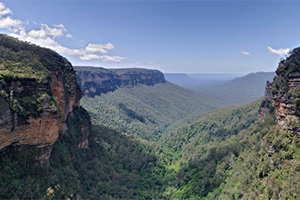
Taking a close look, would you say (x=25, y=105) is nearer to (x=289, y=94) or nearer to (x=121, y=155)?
(x=289, y=94)

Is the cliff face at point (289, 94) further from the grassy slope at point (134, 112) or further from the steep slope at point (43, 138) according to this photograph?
the grassy slope at point (134, 112)

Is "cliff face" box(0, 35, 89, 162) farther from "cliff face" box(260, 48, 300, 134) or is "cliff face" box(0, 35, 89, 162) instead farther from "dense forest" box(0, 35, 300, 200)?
"cliff face" box(260, 48, 300, 134)

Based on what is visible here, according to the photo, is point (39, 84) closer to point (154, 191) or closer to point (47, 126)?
point (47, 126)

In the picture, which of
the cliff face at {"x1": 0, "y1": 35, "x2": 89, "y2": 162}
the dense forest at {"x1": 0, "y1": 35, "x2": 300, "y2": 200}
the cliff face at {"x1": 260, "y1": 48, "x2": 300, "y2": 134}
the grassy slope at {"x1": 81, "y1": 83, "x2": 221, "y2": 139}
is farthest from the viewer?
the grassy slope at {"x1": 81, "y1": 83, "x2": 221, "y2": 139}

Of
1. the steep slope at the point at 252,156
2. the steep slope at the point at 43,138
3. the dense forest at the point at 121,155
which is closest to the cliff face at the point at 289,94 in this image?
the steep slope at the point at 252,156

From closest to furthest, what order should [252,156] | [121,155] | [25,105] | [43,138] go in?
[25,105] → [43,138] → [252,156] → [121,155]

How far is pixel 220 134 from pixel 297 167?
54.2 metres

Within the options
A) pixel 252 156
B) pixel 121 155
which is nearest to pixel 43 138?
pixel 252 156

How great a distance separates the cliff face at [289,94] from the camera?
3209cm

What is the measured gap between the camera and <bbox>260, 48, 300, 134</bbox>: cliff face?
105 feet

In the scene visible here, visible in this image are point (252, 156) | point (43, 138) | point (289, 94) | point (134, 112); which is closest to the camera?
point (43, 138)

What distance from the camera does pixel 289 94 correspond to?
33562mm

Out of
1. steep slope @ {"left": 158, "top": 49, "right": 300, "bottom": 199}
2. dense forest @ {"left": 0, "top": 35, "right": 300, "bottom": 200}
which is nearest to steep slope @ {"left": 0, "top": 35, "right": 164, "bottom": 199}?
dense forest @ {"left": 0, "top": 35, "right": 300, "bottom": 200}

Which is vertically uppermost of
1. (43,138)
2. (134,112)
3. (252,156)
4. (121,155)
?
(43,138)
